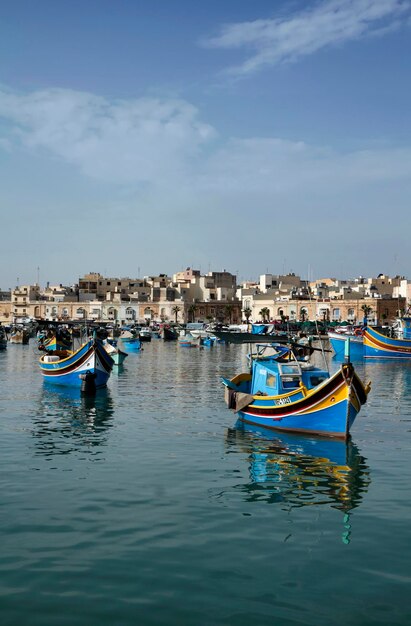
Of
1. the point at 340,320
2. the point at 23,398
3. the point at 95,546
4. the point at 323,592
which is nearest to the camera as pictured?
the point at 323,592

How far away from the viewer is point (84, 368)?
126 feet

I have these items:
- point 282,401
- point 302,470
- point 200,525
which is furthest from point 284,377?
point 200,525

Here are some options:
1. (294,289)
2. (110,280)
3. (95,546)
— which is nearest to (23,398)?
(95,546)

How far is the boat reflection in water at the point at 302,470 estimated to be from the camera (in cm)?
1596

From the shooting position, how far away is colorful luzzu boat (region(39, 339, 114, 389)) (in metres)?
37.6

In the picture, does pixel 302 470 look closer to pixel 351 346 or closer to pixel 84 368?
pixel 84 368

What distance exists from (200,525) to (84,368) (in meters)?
25.5

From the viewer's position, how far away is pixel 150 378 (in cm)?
4912

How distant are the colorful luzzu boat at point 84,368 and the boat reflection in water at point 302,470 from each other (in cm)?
1418

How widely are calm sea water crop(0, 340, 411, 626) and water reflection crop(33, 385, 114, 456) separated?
0.52 ft

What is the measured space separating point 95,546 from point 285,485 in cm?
634

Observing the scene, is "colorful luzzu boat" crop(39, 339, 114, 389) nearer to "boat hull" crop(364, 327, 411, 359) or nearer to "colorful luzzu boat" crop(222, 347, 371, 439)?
"colorful luzzu boat" crop(222, 347, 371, 439)

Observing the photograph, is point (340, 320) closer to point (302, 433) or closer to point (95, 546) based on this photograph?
point (302, 433)

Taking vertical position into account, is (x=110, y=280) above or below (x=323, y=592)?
above
